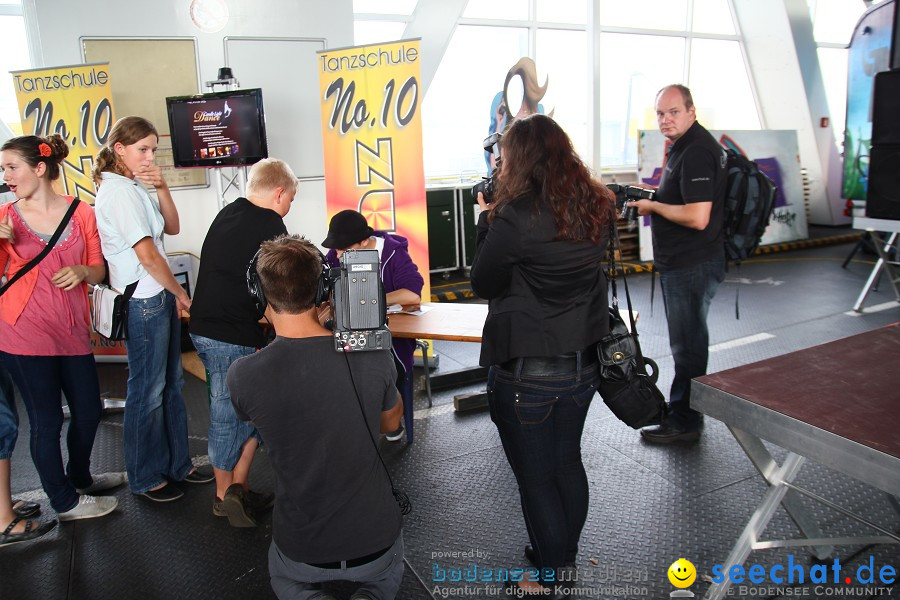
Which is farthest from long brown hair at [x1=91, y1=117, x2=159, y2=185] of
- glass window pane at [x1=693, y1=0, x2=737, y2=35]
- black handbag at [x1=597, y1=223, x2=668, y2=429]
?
glass window pane at [x1=693, y1=0, x2=737, y2=35]

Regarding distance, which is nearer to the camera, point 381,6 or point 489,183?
point 489,183

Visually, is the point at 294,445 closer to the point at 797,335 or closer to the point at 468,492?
the point at 468,492

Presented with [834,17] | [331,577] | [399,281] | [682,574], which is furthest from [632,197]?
[834,17]

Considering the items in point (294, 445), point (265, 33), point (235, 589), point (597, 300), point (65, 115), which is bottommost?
point (235, 589)

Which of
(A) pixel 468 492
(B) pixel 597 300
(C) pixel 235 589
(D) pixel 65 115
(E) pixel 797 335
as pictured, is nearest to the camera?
(B) pixel 597 300

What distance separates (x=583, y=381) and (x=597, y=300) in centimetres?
26

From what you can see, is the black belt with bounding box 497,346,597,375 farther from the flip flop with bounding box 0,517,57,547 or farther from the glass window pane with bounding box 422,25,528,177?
the glass window pane with bounding box 422,25,528,177

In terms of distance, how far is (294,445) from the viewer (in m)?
1.70

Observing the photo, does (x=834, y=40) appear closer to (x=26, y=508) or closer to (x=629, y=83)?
(x=629, y=83)

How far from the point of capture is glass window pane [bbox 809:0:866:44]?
1172 centimetres

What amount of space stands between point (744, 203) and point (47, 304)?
10.7ft

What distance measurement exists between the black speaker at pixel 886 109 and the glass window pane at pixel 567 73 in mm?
6953

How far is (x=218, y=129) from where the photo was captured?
16.3ft

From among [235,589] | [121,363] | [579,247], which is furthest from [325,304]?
[121,363]
